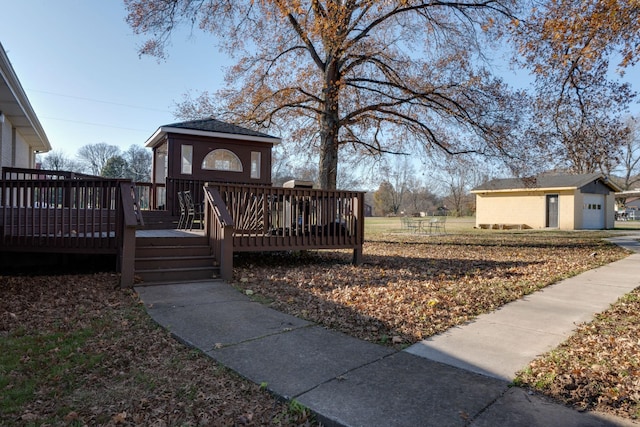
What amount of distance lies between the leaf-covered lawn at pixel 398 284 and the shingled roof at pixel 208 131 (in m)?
4.73

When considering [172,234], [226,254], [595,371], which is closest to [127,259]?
[226,254]

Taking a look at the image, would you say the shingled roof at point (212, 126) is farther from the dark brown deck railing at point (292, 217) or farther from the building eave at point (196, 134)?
the dark brown deck railing at point (292, 217)

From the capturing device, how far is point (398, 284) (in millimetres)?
6168

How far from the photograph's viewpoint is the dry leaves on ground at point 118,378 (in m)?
2.43

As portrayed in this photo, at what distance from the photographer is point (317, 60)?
13.6 metres

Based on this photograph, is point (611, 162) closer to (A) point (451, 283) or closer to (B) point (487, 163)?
(B) point (487, 163)

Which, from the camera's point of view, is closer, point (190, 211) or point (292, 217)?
point (292, 217)

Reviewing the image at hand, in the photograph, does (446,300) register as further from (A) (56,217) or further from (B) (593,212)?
(B) (593,212)

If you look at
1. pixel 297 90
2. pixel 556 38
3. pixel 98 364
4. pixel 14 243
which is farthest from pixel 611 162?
pixel 14 243

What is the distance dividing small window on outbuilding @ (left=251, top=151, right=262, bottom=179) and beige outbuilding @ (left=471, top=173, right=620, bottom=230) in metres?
16.6

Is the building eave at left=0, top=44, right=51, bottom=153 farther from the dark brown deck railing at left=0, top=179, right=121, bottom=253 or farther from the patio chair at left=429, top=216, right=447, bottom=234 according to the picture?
the patio chair at left=429, top=216, right=447, bottom=234

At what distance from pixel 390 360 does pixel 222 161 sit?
1042 cm

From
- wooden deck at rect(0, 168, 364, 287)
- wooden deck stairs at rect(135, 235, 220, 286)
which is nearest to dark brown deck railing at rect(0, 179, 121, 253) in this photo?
wooden deck at rect(0, 168, 364, 287)

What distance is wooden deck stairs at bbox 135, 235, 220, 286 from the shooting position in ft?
20.0
